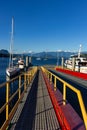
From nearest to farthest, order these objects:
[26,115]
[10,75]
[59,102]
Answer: [26,115], [59,102], [10,75]

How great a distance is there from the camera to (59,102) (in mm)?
10508

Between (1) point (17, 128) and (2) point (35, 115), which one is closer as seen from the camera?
(1) point (17, 128)

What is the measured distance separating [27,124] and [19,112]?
63.7 inches

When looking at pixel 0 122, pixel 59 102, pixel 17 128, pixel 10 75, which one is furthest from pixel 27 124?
pixel 10 75

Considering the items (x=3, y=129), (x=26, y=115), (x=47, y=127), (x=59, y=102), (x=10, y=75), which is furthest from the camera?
(x=10, y=75)

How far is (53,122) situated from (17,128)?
1238mm

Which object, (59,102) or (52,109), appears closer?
(52,109)

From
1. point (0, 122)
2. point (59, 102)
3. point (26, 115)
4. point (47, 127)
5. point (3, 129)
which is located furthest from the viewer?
point (0, 122)

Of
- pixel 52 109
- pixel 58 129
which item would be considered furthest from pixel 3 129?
pixel 52 109

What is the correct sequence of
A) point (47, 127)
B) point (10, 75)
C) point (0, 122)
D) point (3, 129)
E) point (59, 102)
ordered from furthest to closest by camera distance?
1. point (10, 75)
2. point (0, 122)
3. point (59, 102)
4. point (47, 127)
5. point (3, 129)

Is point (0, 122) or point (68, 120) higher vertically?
point (68, 120)

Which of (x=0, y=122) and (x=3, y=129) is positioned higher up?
(x=3, y=129)

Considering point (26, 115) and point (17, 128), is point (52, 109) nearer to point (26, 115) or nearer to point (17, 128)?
point (26, 115)

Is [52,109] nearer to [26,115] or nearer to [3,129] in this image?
[26,115]
